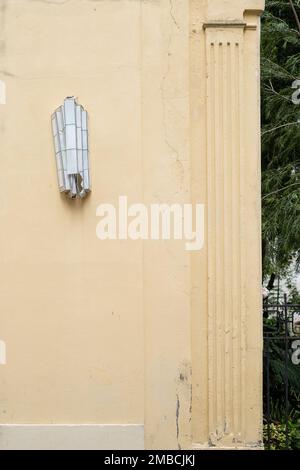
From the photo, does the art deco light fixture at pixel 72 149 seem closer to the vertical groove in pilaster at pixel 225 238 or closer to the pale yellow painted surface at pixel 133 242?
the pale yellow painted surface at pixel 133 242

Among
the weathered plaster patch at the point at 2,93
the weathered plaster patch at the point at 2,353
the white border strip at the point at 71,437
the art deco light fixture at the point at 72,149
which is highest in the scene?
the weathered plaster patch at the point at 2,93

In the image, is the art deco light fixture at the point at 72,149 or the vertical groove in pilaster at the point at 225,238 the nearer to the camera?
the art deco light fixture at the point at 72,149

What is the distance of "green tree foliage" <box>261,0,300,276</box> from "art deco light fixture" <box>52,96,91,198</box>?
371cm

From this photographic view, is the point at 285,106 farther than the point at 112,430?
Yes

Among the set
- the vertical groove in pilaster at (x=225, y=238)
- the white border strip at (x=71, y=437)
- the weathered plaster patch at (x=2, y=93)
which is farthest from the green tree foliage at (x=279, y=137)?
the weathered plaster patch at (x=2, y=93)

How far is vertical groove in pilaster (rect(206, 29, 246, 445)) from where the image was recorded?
486 centimetres

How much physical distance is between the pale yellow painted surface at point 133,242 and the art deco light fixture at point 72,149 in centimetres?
10

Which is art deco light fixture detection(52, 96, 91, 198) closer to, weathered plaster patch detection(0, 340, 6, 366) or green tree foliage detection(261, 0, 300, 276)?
weathered plaster patch detection(0, 340, 6, 366)

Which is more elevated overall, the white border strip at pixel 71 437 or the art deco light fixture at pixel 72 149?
the art deco light fixture at pixel 72 149

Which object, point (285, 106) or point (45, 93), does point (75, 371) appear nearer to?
point (45, 93)

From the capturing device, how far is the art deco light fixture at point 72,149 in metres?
4.74

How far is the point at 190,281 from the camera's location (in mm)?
4879
